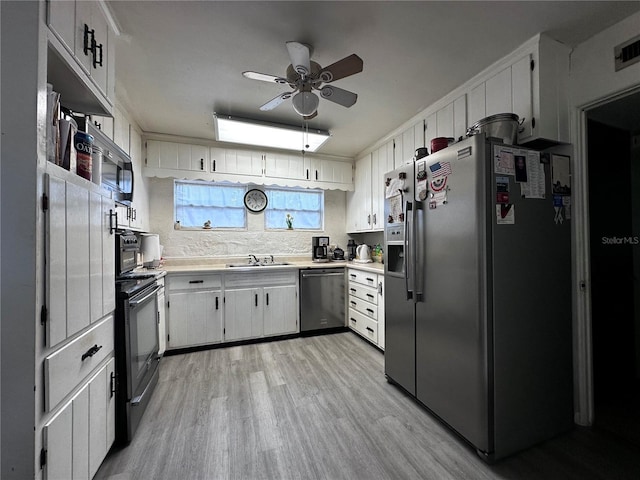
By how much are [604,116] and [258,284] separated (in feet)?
12.1

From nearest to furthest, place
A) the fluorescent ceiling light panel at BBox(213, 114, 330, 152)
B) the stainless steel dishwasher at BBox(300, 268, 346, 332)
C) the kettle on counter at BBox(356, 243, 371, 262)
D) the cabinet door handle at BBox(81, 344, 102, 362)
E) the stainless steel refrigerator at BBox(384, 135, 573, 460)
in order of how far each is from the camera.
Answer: the cabinet door handle at BBox(81, 344, 102, 362) < the stainless steel refrigerator at BBox(384, 135, 573, 460) < the fluorescent ceiling light panel at BBox(213, 114, 330, 152) < the stainless steel dishwasher at BBox(300, 268, 346, 332) < the kettle on counter at BBox(356, 243, 371, 262)

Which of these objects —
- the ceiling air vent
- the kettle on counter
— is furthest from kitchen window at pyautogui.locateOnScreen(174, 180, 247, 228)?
the ceiling air vent

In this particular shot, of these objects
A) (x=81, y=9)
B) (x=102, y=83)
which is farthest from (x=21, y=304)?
(x=81, y=9)

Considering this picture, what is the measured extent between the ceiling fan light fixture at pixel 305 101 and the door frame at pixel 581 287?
1830 millimetres

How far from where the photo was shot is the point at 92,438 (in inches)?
50.3

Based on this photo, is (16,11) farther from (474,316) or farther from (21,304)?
(474,316)

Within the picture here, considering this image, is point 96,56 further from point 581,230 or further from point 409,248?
point 581,230

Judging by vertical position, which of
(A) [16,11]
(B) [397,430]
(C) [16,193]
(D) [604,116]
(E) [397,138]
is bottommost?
(B) [397,430]

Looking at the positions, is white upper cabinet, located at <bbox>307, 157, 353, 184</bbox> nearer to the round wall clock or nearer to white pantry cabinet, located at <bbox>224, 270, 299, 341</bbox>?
the round wall clock

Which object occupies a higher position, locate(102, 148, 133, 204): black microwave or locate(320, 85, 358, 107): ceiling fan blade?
locate(320, 85, 358, 107): ceiling fan blade

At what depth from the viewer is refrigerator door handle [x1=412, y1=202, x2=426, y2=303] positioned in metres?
1.87

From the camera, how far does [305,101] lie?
74.6 inches

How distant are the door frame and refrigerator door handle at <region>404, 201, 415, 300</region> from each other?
3.51 feet

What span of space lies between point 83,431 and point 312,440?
3.93 ft
